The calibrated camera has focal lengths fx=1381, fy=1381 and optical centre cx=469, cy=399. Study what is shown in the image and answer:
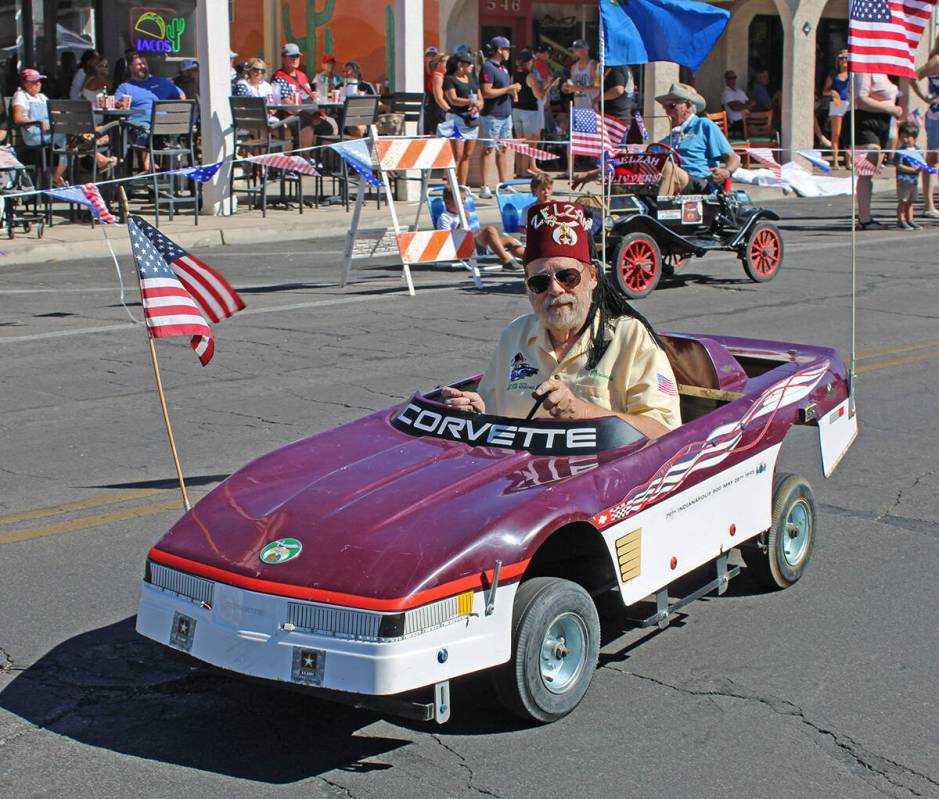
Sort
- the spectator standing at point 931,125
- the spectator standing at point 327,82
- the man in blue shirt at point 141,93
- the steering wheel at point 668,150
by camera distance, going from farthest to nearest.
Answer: the spectator standing at point 327,82 → the spectator standing at point 931,125 → the man in blue shirt at point 141,93 → the steering wheel at point 668,150

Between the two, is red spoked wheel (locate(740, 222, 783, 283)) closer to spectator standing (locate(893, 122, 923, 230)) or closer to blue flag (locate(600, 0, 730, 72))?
blue flag (locate(600, 0, 730, 72))

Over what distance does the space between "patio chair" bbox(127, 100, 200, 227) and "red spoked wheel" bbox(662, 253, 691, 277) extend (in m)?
6.64

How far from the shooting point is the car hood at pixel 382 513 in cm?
425

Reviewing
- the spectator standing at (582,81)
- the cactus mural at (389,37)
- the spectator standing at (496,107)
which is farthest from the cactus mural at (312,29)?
the spectator standing at (496,107)

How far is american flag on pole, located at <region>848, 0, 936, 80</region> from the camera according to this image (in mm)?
8820

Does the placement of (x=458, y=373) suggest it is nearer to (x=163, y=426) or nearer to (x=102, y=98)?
(x=163, y=426)

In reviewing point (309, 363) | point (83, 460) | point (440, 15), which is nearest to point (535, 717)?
point (83, 460)

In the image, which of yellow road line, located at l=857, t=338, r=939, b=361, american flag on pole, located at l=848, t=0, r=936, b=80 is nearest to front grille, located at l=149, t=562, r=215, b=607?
american flag on pole, located at l=848, t=0, r=936, b=80

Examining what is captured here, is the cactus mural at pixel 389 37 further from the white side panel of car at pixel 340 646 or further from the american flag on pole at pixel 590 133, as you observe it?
the white side panel of car at pixel 340 646

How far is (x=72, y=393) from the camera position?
9.69 m

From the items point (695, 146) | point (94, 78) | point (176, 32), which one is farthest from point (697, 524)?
point (176, 32)

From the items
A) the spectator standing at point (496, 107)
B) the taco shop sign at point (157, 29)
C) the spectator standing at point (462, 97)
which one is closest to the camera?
the spectator standing at point (462, 97)

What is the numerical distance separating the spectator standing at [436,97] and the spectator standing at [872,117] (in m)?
6.00

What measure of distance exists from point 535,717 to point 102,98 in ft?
55.5
